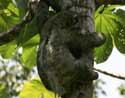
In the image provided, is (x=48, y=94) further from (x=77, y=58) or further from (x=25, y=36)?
(x=77, y=58)

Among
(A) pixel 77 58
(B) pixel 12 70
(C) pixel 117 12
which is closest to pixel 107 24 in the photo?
(C) pixel 117 12

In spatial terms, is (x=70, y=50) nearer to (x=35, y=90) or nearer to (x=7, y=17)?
(x=35, y=90)

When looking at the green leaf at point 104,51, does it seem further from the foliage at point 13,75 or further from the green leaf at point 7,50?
the foliage at point 13,75

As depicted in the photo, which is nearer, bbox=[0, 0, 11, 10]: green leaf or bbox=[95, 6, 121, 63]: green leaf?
bbox=[0, 0, 11, 10]: green leaf

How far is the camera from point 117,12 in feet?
6.83

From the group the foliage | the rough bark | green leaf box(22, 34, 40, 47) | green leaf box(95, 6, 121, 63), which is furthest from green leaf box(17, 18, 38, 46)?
the foliage

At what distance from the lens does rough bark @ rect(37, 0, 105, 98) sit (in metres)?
1.16

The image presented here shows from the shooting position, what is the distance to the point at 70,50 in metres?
1.23

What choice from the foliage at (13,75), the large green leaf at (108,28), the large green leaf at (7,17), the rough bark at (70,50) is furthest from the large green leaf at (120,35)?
the foliage at (13,75)

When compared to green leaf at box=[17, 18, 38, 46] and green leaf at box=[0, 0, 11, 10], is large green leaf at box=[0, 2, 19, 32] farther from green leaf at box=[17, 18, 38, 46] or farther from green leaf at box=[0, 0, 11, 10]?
green leaf at box=[17, 18, 38, 46]

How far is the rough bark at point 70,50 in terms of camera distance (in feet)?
3.80

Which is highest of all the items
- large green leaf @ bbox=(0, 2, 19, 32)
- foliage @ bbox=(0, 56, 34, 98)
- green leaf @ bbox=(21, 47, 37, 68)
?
large green leaf @ bbox=(0, 2, 19, 32)

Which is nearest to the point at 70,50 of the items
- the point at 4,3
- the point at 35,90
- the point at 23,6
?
the point at 23,6

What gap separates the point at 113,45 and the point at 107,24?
16 cm
